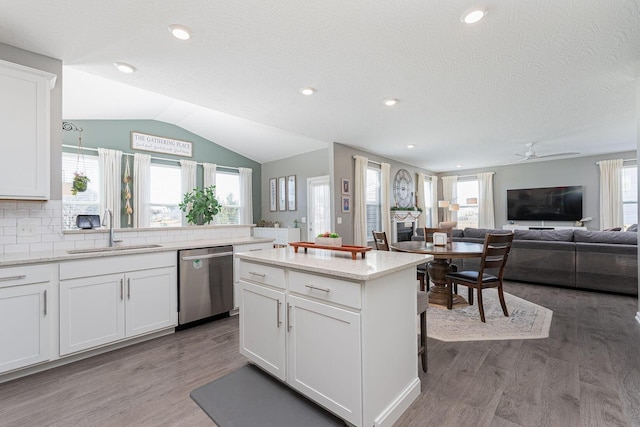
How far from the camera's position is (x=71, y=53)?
241cm

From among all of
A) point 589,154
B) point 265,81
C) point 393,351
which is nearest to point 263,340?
point 393,351

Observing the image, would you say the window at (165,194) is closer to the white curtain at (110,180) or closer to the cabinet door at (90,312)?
the white curtain at (110,180)

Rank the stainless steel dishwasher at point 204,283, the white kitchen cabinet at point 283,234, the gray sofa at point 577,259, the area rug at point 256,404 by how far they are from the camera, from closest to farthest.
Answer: the area rug at point 256,404 → the stainless steel dishwasher at point 204,283 → the gray sofa at point 577,259 → the white kitchen cabinet at point 283,234

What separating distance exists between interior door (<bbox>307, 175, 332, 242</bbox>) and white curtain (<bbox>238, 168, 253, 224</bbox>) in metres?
1.85

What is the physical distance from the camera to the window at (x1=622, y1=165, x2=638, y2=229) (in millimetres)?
6465

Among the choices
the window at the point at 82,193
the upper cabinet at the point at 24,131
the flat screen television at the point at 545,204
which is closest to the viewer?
the upper cabinet at the point at 24,131

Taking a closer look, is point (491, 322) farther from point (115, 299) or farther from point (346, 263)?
point (115, 299)

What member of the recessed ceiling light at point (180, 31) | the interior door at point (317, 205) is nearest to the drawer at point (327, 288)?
the recessed ceiling light at point (180, 31)

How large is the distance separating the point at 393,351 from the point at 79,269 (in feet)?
8.14

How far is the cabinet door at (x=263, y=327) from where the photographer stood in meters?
1.91

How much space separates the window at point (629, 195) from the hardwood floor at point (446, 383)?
544cm

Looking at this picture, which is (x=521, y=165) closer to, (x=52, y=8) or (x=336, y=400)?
(x=336, y=400)

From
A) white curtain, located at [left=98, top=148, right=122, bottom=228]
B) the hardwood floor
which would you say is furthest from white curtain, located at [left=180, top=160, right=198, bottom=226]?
the hardwood floor

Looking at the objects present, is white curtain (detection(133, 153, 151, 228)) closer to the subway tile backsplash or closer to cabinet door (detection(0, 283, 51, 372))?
the subway tile backsplash
